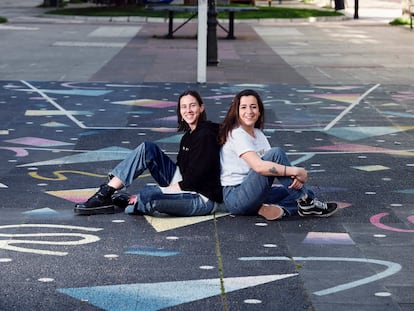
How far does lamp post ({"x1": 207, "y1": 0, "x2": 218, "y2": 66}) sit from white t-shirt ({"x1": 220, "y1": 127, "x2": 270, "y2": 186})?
42.0 feet

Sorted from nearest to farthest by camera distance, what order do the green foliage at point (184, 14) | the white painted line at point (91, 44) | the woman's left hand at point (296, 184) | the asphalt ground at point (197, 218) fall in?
the asphalt ground at point (197, 218), the woman's left hand at point (296, 184), the white painted line at point (91, 44), the green foliage at point (184, 14)

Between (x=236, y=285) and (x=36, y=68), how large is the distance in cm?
1498

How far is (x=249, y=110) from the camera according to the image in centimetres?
Result: 830

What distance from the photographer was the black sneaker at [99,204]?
8406 millimetres

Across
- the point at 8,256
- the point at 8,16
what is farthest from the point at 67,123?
the point at 8,16

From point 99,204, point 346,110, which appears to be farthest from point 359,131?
point 99,204

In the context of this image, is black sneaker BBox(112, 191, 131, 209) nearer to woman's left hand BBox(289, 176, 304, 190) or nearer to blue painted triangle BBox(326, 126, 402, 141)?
woman's left hand BBox(289, 176, 304, 190)

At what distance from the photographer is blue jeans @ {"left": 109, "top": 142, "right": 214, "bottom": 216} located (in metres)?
8.28

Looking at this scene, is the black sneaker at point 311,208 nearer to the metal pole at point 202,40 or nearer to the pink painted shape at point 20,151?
the pink painted shape at point 20,151

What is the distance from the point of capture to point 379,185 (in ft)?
32.0

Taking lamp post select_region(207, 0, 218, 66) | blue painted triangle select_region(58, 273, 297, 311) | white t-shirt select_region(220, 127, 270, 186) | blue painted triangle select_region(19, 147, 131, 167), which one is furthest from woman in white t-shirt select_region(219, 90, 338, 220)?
lamp post select_region(207, 0, 218, 66)

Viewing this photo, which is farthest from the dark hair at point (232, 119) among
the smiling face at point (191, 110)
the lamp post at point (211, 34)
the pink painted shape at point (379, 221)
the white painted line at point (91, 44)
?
the white painted line at point (91, 44)

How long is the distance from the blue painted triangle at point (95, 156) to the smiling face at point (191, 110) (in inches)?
107

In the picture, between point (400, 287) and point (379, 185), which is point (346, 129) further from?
point (400, 287)
